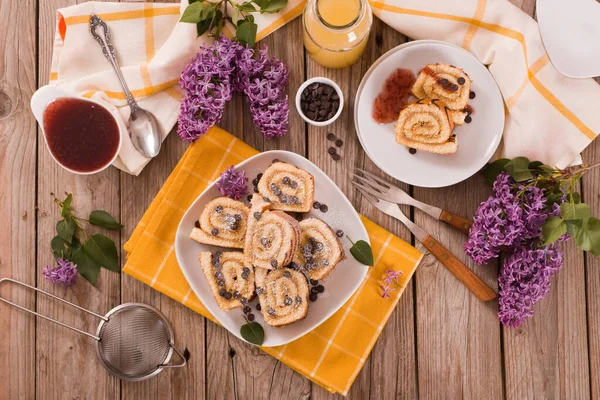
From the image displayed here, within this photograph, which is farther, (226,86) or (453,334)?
(453,334)

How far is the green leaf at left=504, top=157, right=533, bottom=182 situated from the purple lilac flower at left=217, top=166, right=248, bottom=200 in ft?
2.77

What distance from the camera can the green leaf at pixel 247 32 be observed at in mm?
1731

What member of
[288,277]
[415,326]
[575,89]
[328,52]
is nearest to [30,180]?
[288,277]

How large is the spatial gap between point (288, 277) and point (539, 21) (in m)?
1.12

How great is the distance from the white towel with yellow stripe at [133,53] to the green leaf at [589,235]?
1129mm

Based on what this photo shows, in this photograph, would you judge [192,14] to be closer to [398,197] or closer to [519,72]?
[398,197]

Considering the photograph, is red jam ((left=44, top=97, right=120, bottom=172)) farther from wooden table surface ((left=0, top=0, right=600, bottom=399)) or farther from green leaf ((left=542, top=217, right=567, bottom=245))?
green leaf ((left=542, top=217, right=567, bottom=245))

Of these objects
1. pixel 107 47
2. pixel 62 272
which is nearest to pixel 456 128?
pixel 107 47

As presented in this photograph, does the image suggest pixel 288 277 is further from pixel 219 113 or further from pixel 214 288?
pixel 219 113

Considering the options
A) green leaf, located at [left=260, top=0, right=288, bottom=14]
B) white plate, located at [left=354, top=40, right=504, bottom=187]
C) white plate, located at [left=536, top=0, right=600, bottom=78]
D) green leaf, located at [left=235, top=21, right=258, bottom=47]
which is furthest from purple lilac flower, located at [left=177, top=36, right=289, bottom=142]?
white plate, located at [left=536, top=0, right=600, bottom=78]

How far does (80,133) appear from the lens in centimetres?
173

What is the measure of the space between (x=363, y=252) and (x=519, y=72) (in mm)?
772

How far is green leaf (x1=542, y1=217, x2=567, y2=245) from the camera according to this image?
61.7 inches

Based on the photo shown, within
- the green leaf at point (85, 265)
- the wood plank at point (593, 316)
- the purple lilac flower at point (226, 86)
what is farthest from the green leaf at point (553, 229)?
the green leaf at point (85, 265)
